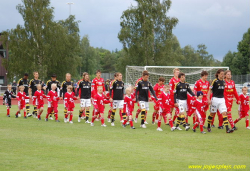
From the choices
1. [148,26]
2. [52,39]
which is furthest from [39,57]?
[148,26]

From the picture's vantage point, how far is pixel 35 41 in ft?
162

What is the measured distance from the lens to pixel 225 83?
14.5 metres

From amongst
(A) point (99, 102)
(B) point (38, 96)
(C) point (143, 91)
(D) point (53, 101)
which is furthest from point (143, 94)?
(B) point (38, 96)

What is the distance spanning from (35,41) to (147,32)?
A: 51.4 ft

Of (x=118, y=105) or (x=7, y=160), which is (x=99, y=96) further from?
(x=7, y=160)

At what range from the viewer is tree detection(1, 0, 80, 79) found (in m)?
48.5

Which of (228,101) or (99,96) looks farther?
(99,96)

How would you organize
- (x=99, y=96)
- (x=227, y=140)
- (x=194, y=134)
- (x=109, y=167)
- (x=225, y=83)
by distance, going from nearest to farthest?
1. (x=109, y=167)
2. (x=227, y=140)
3. (x=194, y=134)
4. (x=225, y=83)
5. (x=99, y=96)

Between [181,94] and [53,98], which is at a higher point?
[181,94]

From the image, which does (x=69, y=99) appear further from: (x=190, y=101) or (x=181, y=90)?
(x=190, y=101)

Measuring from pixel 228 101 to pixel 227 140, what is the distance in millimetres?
3284

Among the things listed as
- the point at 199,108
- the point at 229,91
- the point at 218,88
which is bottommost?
the point at 199,108

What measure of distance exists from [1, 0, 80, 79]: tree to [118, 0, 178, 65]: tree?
29.7 ft

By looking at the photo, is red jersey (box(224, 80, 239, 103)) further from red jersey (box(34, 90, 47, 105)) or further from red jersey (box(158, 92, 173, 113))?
red jersey (box(34, 90, 47, 105))
